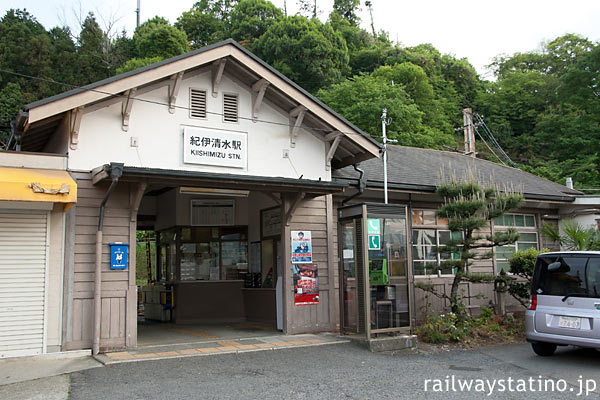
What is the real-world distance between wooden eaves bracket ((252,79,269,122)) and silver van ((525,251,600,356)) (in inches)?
232

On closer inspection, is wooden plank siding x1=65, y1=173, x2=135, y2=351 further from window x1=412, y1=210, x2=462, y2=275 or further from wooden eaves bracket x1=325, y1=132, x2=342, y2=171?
window x1=412, y1=210, x2=462, y2=275

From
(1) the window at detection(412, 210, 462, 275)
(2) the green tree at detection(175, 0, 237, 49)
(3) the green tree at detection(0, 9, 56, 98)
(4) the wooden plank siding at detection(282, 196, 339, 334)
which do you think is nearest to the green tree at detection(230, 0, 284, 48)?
(2) the green tree at detection(175, 0, 237, 49)

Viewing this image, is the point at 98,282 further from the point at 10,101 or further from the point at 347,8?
the point at 347,8

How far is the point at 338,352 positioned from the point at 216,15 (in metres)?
42.0

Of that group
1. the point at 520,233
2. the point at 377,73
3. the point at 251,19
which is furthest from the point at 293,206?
the point at 251,19

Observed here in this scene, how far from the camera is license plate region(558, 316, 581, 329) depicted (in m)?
7.91

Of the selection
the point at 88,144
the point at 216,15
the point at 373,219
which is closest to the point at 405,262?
the point at 373,219

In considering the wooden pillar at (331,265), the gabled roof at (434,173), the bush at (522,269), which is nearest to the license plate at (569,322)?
the gabled roof at (434,173)

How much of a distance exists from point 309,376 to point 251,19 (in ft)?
119

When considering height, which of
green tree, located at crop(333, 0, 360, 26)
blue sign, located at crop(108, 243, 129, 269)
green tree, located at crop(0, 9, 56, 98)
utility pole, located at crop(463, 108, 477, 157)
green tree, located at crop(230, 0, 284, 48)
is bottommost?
blue sign, located at crop(108, 243, 129, 269)

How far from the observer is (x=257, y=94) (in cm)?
1066

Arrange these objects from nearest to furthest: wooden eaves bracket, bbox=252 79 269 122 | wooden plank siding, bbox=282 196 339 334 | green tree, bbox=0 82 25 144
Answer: wooden eaves bracket, bbox=252 79 269 122, wooden plank siding, bbox=282 196 339 334, green tree, bbox=0 82 25 144

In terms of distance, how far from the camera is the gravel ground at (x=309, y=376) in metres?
6.32

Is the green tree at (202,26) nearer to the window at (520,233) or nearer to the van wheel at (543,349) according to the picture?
the window at (520,233)
